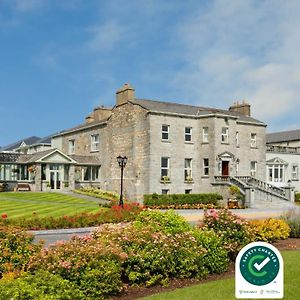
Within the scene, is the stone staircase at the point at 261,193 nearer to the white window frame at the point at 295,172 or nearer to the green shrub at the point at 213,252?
the white window frame at the point at 295,172

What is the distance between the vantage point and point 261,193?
4100 centimetres

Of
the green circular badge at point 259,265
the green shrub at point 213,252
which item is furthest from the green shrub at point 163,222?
the green circular badge at point 259,265

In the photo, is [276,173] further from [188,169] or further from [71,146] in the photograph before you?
[71,146]

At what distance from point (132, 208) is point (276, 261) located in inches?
896

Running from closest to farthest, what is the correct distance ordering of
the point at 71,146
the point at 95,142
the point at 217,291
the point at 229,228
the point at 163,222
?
1. the point at 217,291
2. the point at 163,222
3. the point at 229,228
4. the point at 95,142
5. the point at 71,146

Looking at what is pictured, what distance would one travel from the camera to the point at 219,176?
142 ft

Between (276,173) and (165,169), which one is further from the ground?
(165,169)

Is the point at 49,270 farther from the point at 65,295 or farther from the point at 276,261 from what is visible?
the point at 276,261

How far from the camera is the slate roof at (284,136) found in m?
67.9

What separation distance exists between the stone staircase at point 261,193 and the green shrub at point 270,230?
75.9ft

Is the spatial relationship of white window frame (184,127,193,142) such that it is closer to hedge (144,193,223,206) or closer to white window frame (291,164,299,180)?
hedge (144,193,223,206)

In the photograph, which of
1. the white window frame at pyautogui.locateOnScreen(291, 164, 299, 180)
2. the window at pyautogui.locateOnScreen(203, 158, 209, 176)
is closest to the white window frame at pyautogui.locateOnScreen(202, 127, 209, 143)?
the window at pyautogui.locateOnScreen(203, 158, 209, 176)

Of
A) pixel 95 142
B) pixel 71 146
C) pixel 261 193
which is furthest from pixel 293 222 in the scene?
pixel 71 146

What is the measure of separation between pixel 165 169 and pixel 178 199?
578 cm
